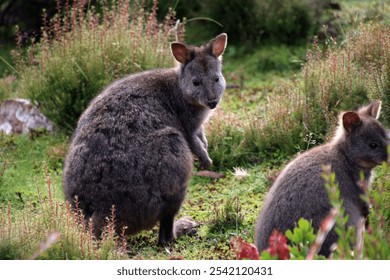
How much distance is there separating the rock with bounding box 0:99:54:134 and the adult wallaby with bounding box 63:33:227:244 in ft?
9.29

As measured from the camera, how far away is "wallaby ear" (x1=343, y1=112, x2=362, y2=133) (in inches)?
268

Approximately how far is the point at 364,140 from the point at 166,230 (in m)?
2.28

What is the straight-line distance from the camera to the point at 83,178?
23.6 feet

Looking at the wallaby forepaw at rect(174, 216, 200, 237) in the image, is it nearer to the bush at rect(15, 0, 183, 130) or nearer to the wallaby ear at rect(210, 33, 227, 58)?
the wallaby ear at rect(210, 33, 227, 58)

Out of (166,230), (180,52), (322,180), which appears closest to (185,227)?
(166,230)

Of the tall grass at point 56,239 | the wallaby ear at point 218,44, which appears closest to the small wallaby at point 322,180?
the tall grass at point 56,239

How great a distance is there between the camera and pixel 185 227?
26.5ft

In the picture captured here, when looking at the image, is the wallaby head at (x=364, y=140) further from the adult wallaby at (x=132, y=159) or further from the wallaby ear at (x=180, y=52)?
the wallaby ear at (x=180, y=52)

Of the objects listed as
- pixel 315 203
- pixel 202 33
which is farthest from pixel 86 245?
pixel 202 33

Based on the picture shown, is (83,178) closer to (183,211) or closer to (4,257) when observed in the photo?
(4,257)

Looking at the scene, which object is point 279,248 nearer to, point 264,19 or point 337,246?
point 337,246

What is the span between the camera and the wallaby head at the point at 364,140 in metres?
6.77
